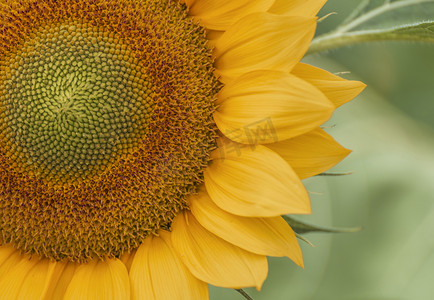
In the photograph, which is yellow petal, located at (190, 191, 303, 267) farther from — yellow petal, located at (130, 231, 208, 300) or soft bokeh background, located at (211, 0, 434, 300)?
soft bokeh background, located at (211, 0, 434, 300)

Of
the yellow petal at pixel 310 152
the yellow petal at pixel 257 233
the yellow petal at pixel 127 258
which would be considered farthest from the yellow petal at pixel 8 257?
the yellow petal at pixel 310 152

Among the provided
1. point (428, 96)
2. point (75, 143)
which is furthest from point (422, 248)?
point (75, 143)

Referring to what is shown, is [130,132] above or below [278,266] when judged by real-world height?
above

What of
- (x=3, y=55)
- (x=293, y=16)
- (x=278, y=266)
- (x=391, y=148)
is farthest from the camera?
(x=391, y=148)

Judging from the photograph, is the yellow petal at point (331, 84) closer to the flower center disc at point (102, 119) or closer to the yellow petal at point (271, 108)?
the yellow petal at point (271, 108)

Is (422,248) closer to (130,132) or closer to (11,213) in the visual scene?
(130,132)

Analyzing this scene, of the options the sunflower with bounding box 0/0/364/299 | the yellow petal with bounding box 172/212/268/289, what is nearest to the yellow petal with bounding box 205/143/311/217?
the sunflower with bounding box 0/0/364/299
